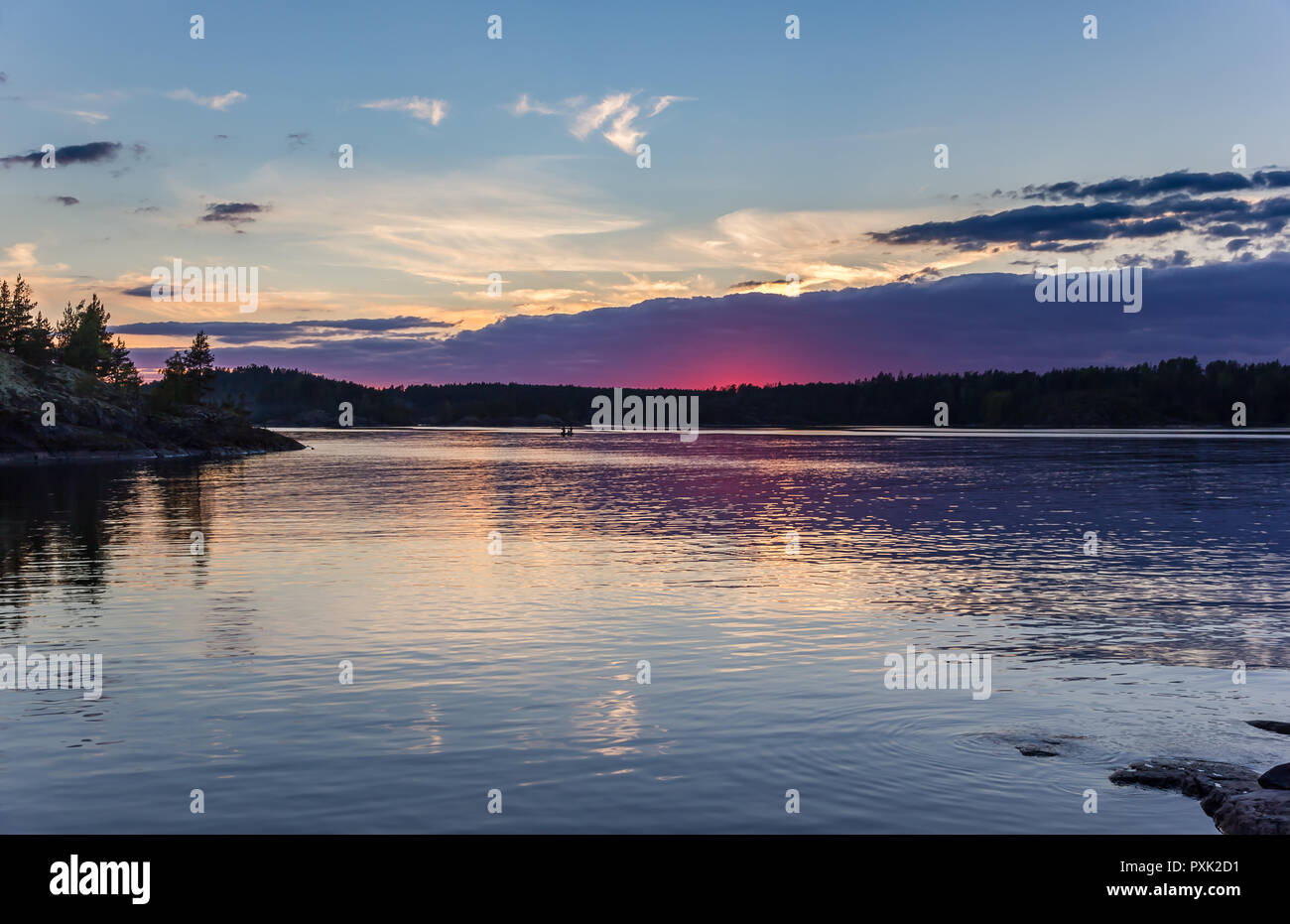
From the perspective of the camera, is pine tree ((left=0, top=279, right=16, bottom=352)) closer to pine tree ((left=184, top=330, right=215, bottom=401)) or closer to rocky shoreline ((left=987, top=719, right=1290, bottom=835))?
pine tree ((left=184, top=330, right=215, bottom=401))

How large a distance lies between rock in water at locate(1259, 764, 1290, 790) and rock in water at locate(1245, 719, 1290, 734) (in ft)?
9.95

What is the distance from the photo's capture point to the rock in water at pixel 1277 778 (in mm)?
11914

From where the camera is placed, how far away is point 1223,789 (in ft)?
39.5

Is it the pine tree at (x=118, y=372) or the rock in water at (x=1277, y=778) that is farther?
the pine tree at (x=118, y=372)

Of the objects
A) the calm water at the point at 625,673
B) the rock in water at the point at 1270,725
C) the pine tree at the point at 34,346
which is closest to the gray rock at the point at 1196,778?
the calm water at the point at 625,673

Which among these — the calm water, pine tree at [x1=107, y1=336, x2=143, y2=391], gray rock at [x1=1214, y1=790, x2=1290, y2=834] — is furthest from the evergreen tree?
gray rock at [x1=1214, y1=790, x2=1290, y2=834]

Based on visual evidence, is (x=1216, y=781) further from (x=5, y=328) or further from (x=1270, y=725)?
(x=5, y=328)

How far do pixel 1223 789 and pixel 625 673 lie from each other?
377 inches

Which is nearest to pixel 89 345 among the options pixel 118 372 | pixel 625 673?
pixel 118 372

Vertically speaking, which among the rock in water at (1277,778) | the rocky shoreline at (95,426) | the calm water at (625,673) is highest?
the rocky shoreline at (95,426)

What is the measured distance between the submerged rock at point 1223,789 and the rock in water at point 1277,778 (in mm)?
67

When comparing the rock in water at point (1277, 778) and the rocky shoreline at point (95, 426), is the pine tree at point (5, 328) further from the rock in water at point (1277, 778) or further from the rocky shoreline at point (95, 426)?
the rock in water at point (1277, 778)

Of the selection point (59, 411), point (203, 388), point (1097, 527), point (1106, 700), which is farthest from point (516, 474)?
point (203, 388)

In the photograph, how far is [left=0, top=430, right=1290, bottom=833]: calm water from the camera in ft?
39.5
